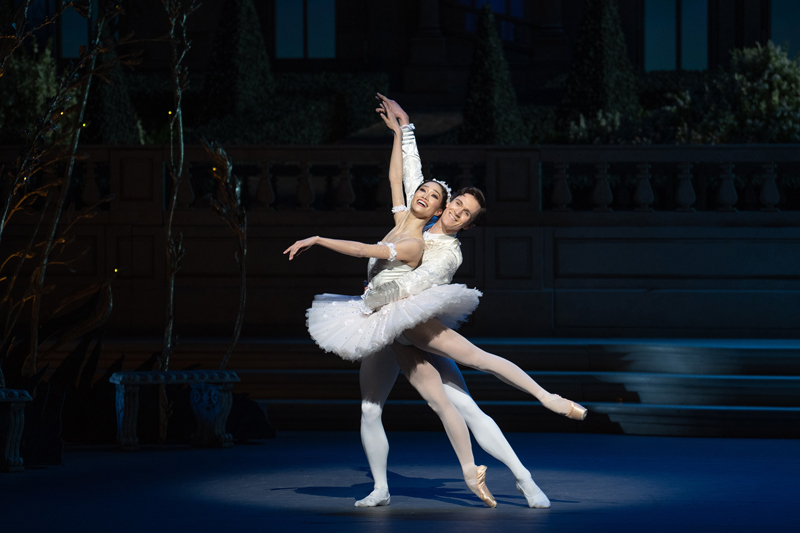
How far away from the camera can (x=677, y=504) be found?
5512 mm

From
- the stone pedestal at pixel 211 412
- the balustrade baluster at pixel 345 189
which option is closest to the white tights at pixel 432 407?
the stone pedestal at pixel 211 412

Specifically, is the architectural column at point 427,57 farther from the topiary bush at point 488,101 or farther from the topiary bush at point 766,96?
the topiary bush at point 766,96

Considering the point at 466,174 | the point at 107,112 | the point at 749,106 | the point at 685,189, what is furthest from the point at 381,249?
the point at 107,112

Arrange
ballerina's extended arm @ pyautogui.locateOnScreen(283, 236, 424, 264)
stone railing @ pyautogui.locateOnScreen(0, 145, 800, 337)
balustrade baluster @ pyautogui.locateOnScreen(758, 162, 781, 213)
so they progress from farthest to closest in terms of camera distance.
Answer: balustrade baluster @ pyautogui.locateOnScreen(758, 162, 781, 213) < stone railing @ pyautogui.locateOnScreen(0, 145, 800, 337) < ballerina's extended arm @ pyautogui.locateOnScreen(283, 236, 424, 264)

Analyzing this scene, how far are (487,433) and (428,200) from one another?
132cm

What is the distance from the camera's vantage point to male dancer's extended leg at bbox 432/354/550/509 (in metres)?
5.43

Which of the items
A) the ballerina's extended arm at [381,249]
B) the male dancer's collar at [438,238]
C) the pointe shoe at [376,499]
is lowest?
the pointe shoe at [376,499]

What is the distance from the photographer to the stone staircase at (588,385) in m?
8.32

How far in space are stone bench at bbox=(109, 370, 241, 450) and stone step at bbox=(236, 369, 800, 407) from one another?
52.2 inches

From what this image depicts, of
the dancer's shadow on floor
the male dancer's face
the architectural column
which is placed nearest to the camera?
the male dancer's face

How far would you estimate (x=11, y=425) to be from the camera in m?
6.45

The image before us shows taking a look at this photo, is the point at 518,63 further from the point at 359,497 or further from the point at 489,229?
the point at 359,497

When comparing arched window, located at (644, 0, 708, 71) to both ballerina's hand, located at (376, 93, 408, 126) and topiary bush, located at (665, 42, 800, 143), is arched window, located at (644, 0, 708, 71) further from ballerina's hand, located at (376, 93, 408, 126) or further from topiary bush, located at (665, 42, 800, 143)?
ballerina's hand, located at (376, 93, 408, 126)

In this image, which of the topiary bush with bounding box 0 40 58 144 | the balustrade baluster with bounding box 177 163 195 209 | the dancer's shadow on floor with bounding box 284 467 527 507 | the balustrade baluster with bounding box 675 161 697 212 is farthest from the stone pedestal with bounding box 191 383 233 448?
the topiary bush with bounding box 0 40 58 144
